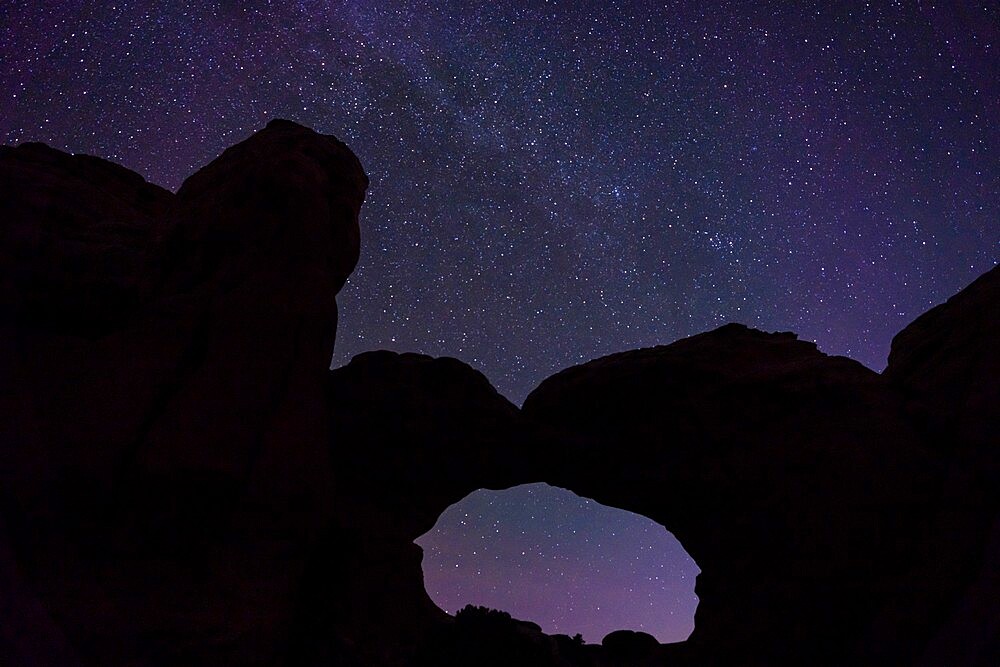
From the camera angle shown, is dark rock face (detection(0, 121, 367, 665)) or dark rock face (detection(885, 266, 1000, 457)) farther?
dark rock face (detection(885, 266, 1000, 457))

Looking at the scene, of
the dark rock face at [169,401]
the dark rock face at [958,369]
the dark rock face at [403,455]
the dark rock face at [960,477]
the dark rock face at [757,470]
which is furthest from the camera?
the dark rock face at [403,455]

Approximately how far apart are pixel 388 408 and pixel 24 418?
29.0ft

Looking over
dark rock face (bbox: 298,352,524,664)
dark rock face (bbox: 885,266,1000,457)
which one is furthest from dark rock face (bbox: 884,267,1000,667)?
dark rock face (bbox: 298,352,524,664)

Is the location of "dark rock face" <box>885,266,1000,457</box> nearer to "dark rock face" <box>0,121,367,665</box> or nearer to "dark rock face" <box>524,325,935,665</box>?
"dark rock face" <box>524,325,935,665</box>

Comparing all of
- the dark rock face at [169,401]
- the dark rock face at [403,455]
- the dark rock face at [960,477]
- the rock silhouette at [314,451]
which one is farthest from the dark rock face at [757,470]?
the dark rock face at [169,401]

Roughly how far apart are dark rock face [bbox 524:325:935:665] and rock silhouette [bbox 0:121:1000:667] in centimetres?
6

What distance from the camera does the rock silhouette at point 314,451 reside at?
8672 millimetres

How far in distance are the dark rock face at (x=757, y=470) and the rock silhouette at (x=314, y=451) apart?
0.06 m

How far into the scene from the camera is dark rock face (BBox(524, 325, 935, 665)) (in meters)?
10.4

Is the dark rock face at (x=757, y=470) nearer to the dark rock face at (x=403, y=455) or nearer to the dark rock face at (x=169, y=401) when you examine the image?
the dark rock face at (x=403, y=455)

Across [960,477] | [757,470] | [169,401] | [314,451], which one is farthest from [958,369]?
[169,401]

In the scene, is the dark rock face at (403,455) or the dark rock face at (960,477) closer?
the dark rock face at (960,477)

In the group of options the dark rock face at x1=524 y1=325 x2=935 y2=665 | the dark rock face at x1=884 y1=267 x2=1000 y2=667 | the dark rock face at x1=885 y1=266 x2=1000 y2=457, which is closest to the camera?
the dark rock face at x1=884 y1=267 x2=1000 y2=667

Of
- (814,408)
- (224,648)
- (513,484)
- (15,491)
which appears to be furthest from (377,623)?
(814,408)
